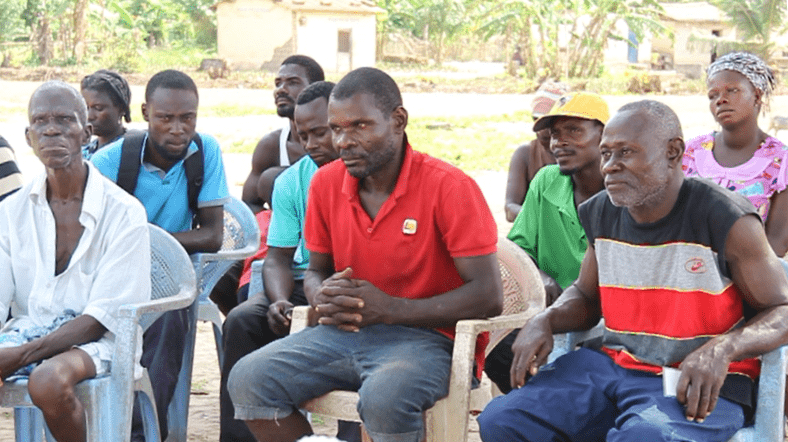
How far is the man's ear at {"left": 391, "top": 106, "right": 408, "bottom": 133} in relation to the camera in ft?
11.4

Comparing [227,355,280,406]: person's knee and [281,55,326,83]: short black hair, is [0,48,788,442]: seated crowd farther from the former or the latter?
[281,55,326,83]: short black hair

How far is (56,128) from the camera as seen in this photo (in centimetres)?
372

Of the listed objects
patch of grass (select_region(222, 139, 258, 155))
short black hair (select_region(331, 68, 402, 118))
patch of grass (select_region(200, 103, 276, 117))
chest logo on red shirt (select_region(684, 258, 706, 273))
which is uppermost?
short black hair (select_region(331, 68, 402, 118))

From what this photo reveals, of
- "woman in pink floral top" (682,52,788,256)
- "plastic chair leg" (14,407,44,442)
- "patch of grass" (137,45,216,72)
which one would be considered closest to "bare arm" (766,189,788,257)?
"woman in pink floral top" (682,52,788,256)

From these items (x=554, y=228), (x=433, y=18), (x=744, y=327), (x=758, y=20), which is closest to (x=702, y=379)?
(x=744, y=327)

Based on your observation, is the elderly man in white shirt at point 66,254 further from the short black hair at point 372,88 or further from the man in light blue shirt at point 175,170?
the short black hair at point 372,88

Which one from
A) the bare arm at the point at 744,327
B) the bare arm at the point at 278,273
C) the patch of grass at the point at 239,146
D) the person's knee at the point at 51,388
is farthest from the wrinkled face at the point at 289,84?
the patch of grass at the point at 239,146

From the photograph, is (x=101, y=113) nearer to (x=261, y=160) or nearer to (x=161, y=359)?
(x=261, y=160)

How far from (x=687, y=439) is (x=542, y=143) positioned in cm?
252

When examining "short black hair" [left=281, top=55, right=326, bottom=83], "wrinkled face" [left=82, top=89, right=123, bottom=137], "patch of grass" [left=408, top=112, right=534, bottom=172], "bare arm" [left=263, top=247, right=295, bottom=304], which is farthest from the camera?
"patch of grass" [left=408, top=112, right=534, bottom=172]

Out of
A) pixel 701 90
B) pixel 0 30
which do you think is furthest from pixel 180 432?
pixel 0 30

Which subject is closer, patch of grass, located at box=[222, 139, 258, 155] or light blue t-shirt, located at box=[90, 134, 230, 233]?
light blue t-shirt, located at box=[90, 134, 230, 233]

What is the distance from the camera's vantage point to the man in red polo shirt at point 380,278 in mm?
3209

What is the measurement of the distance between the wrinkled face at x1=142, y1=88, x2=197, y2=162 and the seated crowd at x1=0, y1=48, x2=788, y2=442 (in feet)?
0.06
